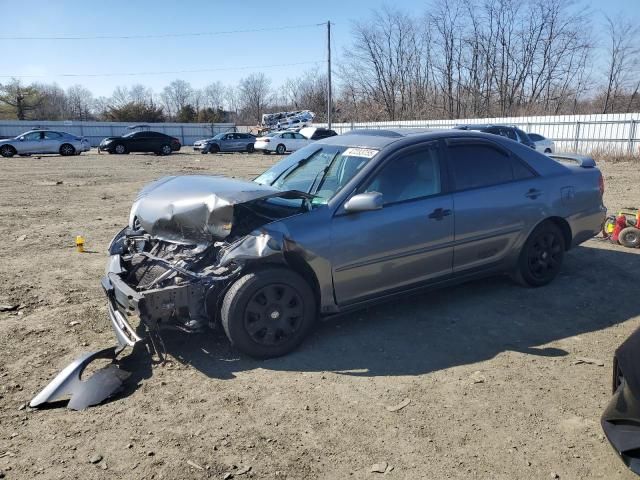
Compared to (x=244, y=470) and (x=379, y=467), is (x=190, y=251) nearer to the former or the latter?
(x=244, y=470)

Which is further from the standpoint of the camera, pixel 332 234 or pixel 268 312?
pixel 332 234

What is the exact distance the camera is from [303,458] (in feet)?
8.88

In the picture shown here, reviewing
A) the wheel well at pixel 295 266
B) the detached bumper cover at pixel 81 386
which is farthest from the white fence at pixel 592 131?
the detached bumper cover at pixel 81 386

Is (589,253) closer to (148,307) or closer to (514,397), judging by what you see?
(514,397)


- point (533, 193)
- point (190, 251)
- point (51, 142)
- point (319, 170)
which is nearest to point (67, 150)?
point (51, 142)

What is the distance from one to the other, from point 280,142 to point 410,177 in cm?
2836

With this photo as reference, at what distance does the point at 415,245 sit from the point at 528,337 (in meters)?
1.20

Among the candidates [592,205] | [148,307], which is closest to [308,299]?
[148,307]

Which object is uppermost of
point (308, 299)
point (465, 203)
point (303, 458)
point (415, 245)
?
point (465, 203)

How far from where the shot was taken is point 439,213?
14.3ft

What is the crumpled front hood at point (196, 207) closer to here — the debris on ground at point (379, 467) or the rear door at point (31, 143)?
the debris on ground at point (379, 467)

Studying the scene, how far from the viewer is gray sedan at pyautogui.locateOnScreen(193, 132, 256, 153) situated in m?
33.8

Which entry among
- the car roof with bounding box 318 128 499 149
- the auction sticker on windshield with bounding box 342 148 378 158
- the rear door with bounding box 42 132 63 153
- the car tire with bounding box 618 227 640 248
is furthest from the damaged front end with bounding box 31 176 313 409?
the rear door with bounding box 42 132 63 153

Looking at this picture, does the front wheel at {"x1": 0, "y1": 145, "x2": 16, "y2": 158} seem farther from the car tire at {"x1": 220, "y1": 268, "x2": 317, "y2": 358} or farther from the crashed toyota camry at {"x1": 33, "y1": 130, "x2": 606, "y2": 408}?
the car tire at {"x1": 220, "y1": 268, "x2": 317, "y2": 358}
